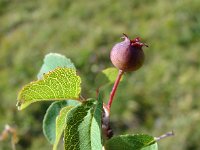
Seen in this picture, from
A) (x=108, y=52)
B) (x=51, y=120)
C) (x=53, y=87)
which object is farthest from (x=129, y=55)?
(x=108, y=52)

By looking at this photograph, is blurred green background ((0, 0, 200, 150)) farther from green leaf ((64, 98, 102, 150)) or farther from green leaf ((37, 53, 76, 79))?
green leaf ((64, 98, 102, 150))

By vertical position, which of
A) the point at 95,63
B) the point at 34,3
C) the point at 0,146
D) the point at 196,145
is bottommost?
the point at 196,145

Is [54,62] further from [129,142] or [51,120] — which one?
[129,142]

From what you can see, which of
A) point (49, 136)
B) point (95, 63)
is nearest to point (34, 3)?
point (95, 63)

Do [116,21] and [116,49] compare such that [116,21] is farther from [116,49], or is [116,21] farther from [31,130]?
[116,49]

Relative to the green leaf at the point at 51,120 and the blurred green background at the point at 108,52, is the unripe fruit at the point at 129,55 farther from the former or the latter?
the blurred green background at the point at 108,52

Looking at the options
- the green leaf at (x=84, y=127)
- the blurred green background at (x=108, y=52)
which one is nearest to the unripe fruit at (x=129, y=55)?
the green leaf at (x=84, y=127)
